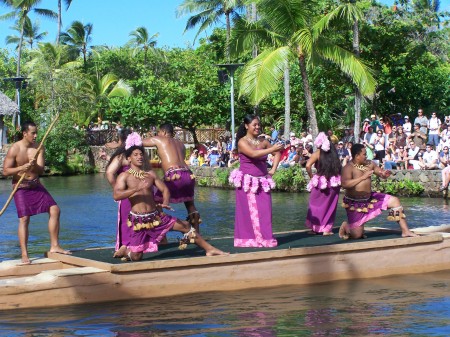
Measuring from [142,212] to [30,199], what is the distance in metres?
1.27

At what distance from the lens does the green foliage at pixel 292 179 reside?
68.2 ft

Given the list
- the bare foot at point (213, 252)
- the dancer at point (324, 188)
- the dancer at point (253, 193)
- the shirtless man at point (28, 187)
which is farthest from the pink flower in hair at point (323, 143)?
the shirtless man at point (28, 187)

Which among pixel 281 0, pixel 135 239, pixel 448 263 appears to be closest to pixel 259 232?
pixel 135 239

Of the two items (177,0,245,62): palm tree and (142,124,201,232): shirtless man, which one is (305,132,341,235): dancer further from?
(177,0,245,62): palm tree

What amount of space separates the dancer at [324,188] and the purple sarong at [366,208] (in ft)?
1.38

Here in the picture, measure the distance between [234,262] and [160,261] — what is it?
0.77m

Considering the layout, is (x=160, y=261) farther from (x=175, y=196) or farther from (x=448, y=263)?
(x=448, y=263)

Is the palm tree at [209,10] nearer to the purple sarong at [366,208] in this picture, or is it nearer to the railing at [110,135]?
the railing at [110,135]

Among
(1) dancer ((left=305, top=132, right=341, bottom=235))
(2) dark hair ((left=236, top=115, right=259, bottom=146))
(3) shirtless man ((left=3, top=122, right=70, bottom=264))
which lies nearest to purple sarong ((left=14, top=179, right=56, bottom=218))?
(3) shirtless man ((left=3, top=122, right=70, bottom=264))

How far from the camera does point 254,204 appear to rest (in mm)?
9227

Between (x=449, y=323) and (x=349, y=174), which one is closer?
(x=449, y=323)

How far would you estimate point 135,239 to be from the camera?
845cm

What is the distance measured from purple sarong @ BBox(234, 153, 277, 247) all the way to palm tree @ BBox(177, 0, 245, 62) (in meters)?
24.5

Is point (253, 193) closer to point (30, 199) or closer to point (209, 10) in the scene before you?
point (30, 199)
